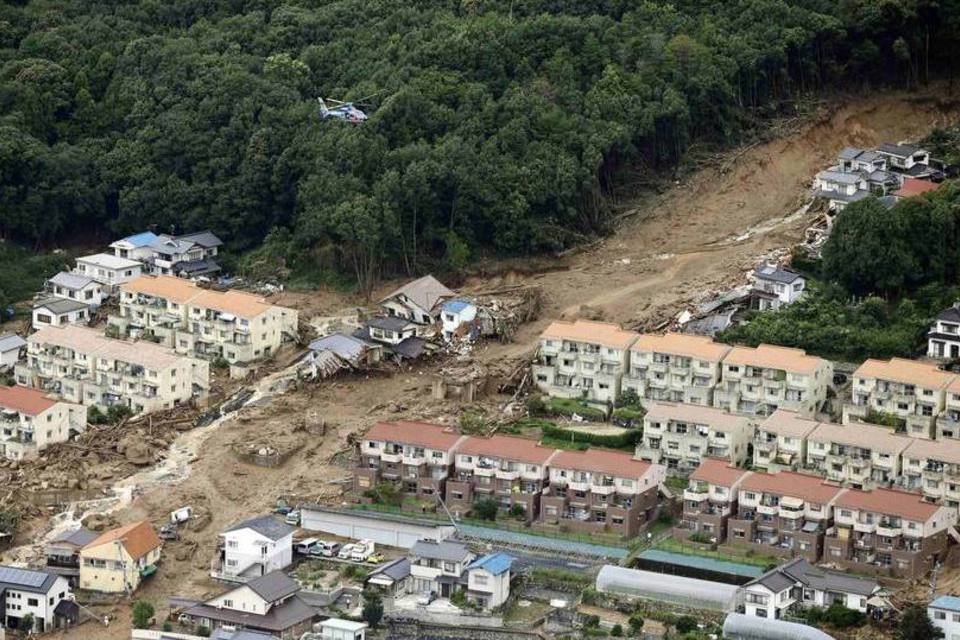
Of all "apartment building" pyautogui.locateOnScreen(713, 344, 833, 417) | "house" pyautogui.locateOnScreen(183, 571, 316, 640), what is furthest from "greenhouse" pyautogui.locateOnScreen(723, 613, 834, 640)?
"apartment building" pyautogui.locateOnScreen(713, 344, 833, 417)

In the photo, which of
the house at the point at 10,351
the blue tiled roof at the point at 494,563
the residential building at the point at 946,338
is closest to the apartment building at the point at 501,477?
the blue tiled roof at the point at 494,563

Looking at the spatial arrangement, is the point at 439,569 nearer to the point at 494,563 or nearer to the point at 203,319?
the point at 494,563

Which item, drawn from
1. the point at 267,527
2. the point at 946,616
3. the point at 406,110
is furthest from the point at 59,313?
the point at 946,616

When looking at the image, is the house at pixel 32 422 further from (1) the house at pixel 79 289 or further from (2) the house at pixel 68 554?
(1) the house at pixel 79 289

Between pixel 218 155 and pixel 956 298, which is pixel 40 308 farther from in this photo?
pixel 956 298

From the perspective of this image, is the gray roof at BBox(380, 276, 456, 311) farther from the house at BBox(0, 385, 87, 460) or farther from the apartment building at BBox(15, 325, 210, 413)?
the house at BBox(0, 385, 87, 460)

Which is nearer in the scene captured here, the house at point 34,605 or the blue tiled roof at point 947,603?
the blue tiled roof at point 947,603

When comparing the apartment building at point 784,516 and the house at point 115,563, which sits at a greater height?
the apartment building at point 784,516

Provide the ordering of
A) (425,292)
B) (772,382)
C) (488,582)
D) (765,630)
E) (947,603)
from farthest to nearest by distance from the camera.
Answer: (425,292)
(772,382)
(488,582)
(765,630)
(947,603)
